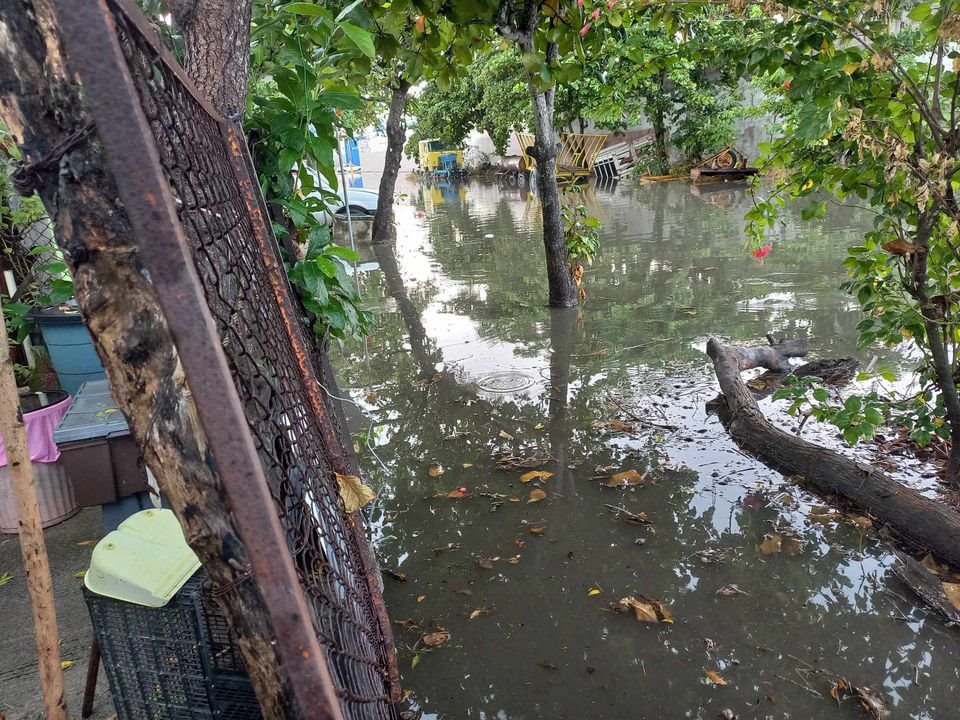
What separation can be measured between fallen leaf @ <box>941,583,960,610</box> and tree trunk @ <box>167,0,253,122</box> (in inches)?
139

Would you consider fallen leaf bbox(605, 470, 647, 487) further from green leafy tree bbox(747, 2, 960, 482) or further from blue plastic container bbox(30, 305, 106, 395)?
blue plastic container bbox(30, 305, 106, 395)

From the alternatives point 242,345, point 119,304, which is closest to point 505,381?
point 242,345

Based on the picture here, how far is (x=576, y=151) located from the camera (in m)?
26.3

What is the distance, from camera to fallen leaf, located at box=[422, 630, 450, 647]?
307 centimetres

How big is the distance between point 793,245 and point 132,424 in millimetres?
10731

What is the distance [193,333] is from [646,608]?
2829 millimetres

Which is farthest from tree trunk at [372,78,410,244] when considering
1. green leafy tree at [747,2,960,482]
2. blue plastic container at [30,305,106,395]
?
green leafy tree at [747,2,960,482]

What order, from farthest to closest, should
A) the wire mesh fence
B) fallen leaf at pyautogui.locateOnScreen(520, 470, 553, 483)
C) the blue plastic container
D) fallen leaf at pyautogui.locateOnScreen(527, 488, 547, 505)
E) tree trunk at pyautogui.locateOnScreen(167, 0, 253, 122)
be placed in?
fallen leaf at pyautogui.locateOnScreen(520, 470, 553, 483), the blue plastic container, fallen leaf at pyautogui.locateOnScreen(527, 488, 547, 505), tree trunk at pyautogui.locateOnScreen(167, 0, 253, 122), the wire mesh fence

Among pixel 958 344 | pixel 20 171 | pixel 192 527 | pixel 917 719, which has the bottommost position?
pixel 917 719

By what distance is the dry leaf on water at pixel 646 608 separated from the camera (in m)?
3.10

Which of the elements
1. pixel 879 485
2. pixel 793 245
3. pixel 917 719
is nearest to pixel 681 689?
pixel 917 719

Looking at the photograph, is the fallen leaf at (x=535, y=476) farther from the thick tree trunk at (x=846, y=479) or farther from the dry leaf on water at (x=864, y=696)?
the dry leaf on water at (x=864, y=696)

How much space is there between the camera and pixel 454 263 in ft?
37.1

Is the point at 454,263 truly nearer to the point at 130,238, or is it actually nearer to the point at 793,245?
the point at 793,245
